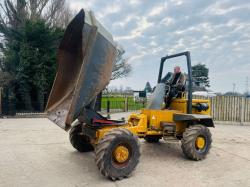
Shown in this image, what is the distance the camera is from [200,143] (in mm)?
5844

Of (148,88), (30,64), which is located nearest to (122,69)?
(30,64)

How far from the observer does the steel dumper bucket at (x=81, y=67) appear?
4395 millimetres

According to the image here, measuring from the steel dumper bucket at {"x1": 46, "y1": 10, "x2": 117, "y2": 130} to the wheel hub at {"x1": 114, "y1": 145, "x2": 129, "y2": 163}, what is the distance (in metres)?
0.91

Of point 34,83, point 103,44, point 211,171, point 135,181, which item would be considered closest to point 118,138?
point 135,181

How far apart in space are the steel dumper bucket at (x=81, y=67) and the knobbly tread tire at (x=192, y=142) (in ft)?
7.02

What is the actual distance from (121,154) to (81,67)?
162 cm

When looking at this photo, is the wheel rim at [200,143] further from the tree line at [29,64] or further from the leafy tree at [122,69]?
the leafy tree at [122,69]

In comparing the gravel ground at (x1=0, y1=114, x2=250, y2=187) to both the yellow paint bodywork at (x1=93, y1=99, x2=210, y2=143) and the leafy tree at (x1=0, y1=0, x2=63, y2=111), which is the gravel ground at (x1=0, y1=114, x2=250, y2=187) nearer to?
the yellow paint bodywork at (x1=93, y1=99, x2=210, y2=143)

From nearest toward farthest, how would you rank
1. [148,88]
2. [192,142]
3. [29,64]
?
[192,142] → [148,88] → [29,64]

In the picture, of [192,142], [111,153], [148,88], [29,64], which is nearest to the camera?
[111,153]

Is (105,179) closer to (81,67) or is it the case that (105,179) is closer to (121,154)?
(121,154)

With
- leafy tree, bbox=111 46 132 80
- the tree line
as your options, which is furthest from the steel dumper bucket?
leafy tree, bbox=111 46 132 80

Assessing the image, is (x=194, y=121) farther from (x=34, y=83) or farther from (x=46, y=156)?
(x=34, y=83)

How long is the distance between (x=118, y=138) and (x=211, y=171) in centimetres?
204
